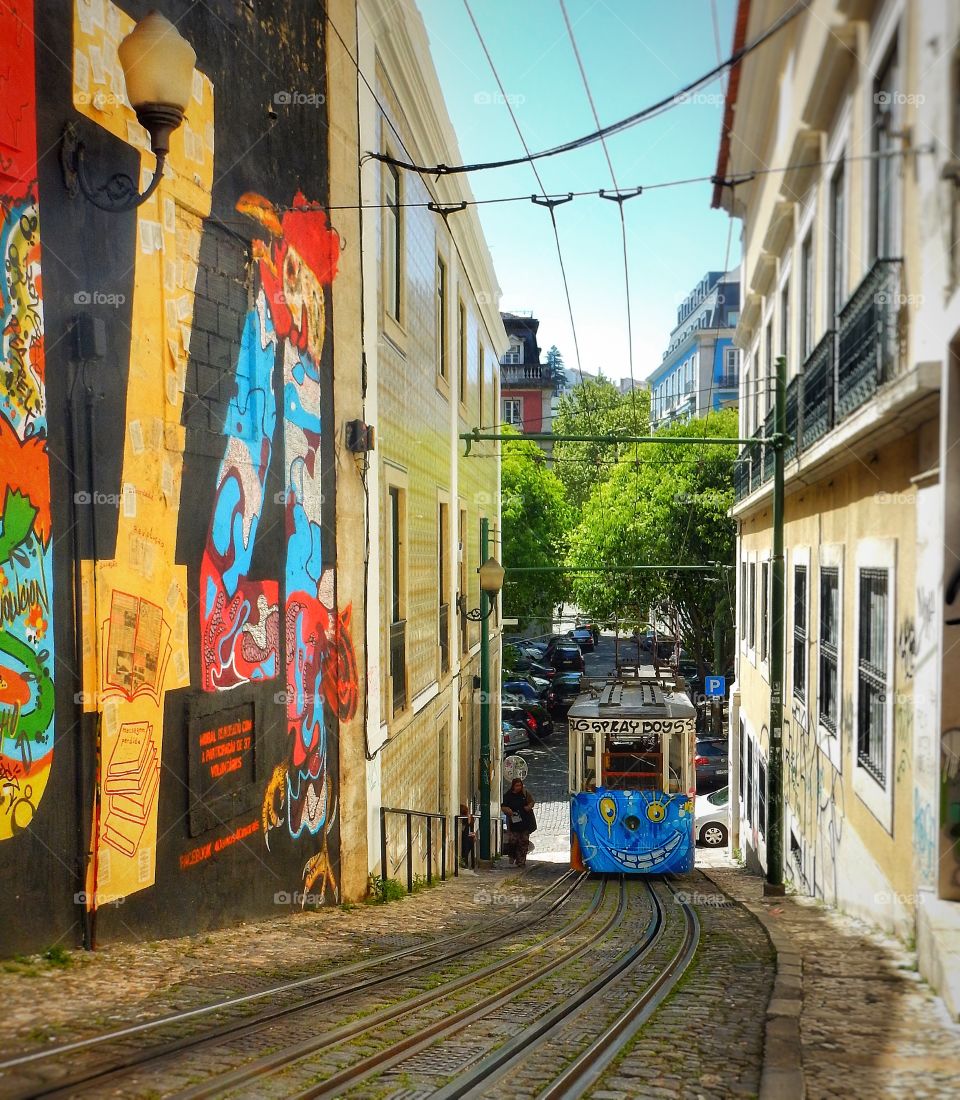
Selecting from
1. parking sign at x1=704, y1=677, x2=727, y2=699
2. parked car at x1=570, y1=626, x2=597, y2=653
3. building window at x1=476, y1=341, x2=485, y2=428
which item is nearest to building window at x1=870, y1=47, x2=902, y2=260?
building window at x1=476, y1=341, x2=485, y2=428

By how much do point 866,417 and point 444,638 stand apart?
1000 cm

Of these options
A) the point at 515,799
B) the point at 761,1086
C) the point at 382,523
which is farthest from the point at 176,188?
the point at 515,799

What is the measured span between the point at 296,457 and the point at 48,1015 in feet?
16.5

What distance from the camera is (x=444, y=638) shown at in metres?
16.0

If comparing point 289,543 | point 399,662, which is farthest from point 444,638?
point 289,543

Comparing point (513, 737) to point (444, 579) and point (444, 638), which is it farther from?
point (444, 638)

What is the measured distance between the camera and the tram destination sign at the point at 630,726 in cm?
1470

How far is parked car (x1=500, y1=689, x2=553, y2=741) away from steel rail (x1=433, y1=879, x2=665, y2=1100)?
78.9 ft

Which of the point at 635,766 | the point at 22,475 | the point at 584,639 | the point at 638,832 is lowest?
the point at 584,639

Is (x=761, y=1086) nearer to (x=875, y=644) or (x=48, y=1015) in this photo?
(x=48, y=1015)

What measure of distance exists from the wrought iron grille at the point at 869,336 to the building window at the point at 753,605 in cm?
1036

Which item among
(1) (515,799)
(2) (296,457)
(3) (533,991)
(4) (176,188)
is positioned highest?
(4) (176,188)

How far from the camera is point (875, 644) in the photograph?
776 cm

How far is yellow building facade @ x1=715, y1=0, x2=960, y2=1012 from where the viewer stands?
5.74 m
